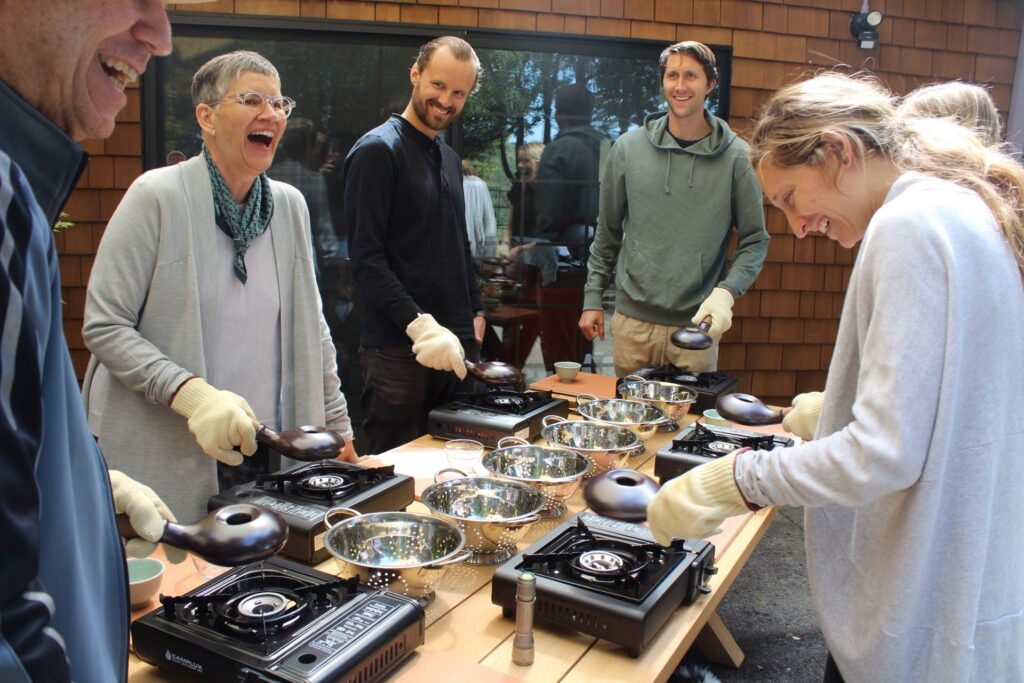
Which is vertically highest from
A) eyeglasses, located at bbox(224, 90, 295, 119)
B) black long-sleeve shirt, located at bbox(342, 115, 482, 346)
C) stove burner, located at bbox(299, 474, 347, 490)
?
eyeglasses, located at bbox(224, 90, 295, 119)

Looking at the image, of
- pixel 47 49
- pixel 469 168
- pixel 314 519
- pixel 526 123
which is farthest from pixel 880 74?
pixel 47 49

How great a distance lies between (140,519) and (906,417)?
1135mm

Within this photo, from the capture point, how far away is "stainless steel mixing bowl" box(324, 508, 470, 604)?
57.2 inches

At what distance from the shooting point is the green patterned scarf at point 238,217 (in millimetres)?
2119

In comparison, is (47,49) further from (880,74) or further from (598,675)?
(880,74)

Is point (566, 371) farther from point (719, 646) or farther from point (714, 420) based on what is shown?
point (719, 646)

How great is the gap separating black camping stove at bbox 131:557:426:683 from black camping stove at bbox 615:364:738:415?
1778 mm

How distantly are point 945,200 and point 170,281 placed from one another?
1.68 m

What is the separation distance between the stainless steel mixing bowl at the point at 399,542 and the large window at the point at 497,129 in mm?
3302

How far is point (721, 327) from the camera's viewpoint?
3162mm

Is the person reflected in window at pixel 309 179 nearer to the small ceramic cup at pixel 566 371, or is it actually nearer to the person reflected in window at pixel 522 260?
the person reflected in window at pixel 522 260

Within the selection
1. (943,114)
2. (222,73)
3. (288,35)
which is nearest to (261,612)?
(222,73)

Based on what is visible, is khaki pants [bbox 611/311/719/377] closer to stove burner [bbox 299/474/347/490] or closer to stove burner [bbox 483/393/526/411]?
stove burner [bbox 483/393/526/411]

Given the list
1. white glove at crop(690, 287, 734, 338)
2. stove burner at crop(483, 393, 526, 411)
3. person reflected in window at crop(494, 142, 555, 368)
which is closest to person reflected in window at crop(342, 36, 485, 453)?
stove burner at crop(483, 393, 526, 411)
